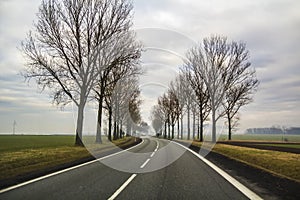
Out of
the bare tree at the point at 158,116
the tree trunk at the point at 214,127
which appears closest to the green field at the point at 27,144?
Result: the tree trunk at the point at 214,127

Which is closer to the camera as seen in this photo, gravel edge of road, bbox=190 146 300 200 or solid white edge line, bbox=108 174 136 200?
solid white edge line, bbox=108 174 136 200

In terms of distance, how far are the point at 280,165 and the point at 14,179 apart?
10.5m

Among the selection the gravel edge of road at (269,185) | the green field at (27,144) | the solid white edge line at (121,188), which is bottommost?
the green field at (27,144)

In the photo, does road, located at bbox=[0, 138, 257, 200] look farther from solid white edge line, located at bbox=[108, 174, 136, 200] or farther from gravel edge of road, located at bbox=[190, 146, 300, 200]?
gravel edge of road, located at bbox=[190, 146, 300, 200]

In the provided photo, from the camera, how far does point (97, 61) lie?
30844 millimetres

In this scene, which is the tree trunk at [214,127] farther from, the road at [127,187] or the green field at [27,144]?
the road at [127,187]

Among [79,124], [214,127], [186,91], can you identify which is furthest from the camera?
[186,91]

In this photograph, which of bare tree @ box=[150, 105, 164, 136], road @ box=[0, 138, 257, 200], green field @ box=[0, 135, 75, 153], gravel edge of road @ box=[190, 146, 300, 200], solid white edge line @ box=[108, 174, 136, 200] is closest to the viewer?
solid white edge line @ box=[108, 174, 136, 200]

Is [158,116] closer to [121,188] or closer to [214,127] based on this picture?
[214,127]

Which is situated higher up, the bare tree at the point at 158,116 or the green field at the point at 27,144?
the bare tree at the point at 158,116

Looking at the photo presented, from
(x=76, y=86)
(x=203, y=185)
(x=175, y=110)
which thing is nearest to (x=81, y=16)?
(x=76, y=86)

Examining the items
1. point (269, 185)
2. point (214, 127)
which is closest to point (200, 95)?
point (214, 127)

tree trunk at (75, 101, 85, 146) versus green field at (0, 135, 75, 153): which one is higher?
tree trunk at (75, 101, 85, 146)

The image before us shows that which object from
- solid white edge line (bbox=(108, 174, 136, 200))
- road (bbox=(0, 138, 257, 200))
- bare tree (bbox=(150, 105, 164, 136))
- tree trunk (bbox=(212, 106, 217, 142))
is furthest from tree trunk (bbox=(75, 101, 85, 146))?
bare tree (bbox=(150, 105, 164, 136))
